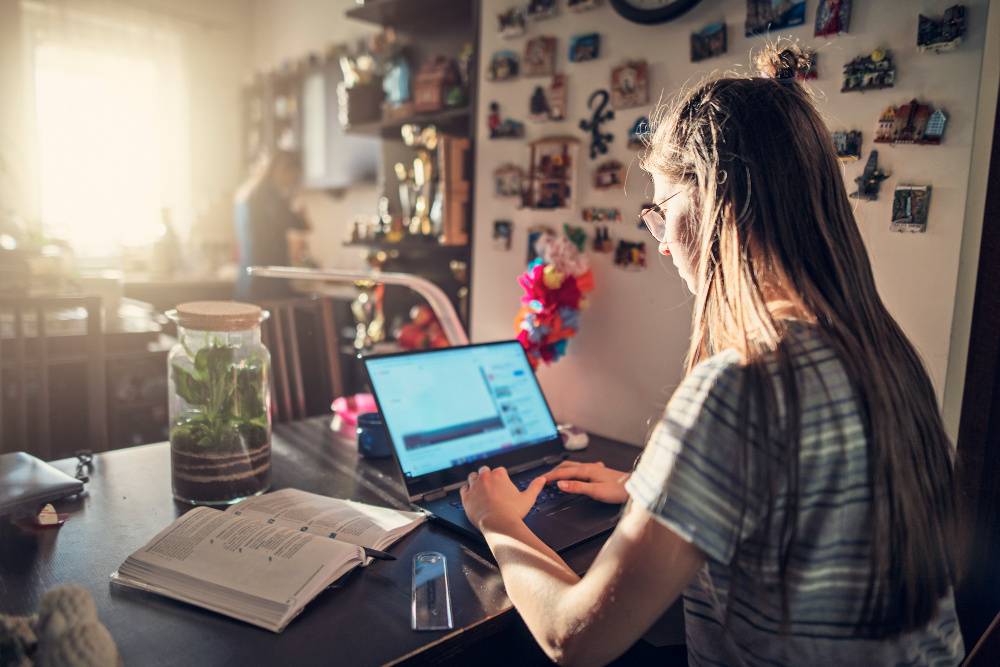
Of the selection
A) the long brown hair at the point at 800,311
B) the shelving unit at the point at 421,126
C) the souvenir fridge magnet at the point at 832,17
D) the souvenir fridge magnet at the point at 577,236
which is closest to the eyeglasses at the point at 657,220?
the long brown hair at the point at 800,311

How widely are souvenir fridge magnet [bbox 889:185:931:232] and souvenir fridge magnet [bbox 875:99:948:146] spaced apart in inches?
2.8

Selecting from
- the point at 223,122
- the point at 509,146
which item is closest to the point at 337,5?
the point at 223,122

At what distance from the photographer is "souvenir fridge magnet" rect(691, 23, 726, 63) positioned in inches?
48.0

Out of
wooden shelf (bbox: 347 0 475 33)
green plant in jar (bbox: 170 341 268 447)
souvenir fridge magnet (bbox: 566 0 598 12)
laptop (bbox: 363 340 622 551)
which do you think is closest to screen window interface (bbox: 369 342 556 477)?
laptop (bbox: 363 340 622 551)

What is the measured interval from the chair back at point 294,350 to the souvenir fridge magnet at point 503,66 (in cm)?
75

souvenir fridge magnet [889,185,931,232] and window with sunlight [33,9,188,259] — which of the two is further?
window with sunlight [33,9,188,259]

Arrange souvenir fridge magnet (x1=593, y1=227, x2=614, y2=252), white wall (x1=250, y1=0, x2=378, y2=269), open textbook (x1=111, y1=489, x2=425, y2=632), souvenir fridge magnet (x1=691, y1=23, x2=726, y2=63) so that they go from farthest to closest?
white wall (x1=250, y1=0, x2=378, y2=269)
souvenir fridge magnet (x1=593, y1=227, x2=614, y2=252)
souvenir fridge magnet (x1=691, y1=23, x2=726, y2=63)
open textbook (x1=111, y1=489, x2=425, y2=632)

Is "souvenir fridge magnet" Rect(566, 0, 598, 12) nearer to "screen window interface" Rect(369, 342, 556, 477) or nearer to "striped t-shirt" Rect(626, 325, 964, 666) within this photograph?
"screen window interface" Rect(369, 342, 556, 477)

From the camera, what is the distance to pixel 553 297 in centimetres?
145

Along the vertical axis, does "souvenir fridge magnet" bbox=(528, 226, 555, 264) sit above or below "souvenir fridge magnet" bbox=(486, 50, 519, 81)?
below

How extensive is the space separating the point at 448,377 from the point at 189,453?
0.44 metres

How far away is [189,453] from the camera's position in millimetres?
970

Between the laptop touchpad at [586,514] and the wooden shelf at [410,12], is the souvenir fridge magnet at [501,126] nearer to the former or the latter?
the wooden shelf at [410,12]

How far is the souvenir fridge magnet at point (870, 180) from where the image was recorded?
1046mm
